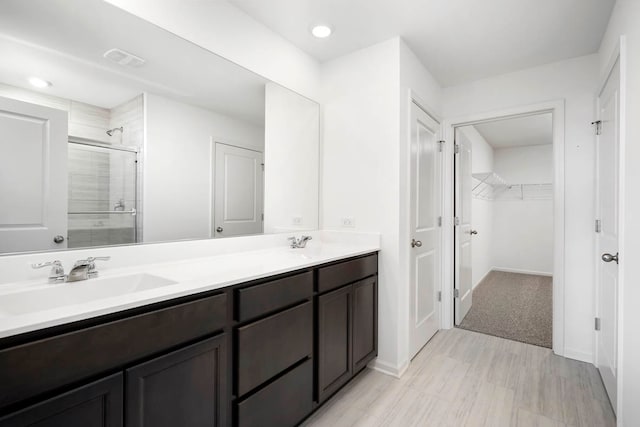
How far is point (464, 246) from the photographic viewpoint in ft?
10.9

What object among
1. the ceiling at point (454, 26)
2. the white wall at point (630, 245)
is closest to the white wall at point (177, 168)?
the ceiling at point (454, 26)

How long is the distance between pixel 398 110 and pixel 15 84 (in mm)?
1983

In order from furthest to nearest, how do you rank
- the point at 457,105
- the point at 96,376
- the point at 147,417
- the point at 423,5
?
1. the point at 457,105
2. the point at 423,5
3. the point at 147,417
4. the point at 96,376

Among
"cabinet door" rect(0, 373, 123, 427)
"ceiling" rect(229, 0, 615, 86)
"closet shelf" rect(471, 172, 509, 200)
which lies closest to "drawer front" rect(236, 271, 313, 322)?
"cabinet door" rect(0, 373, 123, 427)

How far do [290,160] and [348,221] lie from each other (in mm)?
651

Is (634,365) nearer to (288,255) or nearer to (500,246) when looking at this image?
(288,255)

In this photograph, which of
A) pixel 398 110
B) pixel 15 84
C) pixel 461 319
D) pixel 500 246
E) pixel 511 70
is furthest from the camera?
pixel 500 246

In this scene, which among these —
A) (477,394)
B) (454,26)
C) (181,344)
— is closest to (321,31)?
(454,26)

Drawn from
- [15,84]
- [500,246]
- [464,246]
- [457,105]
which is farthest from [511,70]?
[500,246]

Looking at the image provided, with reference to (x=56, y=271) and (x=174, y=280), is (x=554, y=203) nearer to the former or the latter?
Answer: (x=174, y=280)

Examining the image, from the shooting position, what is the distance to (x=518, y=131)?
4691mm

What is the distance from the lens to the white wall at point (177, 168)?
154 centimetres

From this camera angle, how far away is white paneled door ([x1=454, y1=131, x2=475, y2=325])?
10.2 ft

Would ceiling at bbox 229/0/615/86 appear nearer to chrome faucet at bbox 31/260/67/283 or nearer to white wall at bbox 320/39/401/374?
white wall at bbox 320/39/401/374
